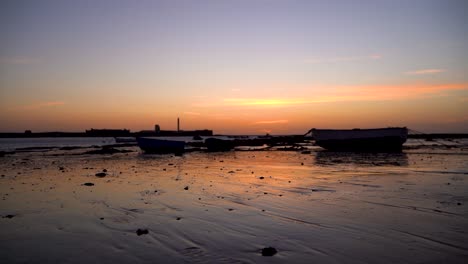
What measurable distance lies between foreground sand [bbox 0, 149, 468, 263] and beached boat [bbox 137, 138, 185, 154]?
30.8m

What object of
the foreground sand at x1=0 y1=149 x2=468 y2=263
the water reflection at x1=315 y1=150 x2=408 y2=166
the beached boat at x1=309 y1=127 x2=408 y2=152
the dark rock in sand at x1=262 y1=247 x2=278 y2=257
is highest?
the beached boat at x1=309 y1=127 x2=408 y2=152

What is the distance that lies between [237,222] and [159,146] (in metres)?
40.3

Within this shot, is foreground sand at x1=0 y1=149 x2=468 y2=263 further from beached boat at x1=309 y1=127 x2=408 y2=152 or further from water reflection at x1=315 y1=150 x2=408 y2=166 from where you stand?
beached boat at x1=309 y1=127 x2=408 y2=152

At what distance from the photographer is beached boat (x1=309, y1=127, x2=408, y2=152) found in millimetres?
44097

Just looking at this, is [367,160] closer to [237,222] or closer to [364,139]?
[364,139]

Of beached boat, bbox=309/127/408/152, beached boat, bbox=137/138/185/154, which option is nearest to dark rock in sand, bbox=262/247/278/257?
beached boat, bbox=137/138/185/154

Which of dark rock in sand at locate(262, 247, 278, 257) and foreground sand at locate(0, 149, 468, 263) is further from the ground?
dark rock in sand at locate(262, 247, 278, 257)

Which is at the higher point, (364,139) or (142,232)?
(364,139)

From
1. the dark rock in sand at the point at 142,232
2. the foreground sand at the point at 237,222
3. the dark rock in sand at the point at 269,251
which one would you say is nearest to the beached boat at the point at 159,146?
the foreground sand at the point at 237,222

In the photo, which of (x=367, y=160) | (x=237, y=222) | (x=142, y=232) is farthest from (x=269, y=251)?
(x=367, y=160)

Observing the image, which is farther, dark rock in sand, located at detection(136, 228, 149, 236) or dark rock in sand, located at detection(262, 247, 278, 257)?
dark rock in sand, located at detection(136, 228, 149, 236)

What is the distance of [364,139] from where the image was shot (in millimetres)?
45406

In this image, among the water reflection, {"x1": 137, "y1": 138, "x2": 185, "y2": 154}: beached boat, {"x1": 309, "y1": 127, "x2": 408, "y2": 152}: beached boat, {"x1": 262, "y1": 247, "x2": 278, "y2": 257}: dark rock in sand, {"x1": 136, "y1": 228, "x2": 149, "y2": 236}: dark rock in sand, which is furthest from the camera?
{"x1": 137, "y1": 138, "x2": 185, "y2": 154}: beached boat

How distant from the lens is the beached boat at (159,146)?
47406mm
